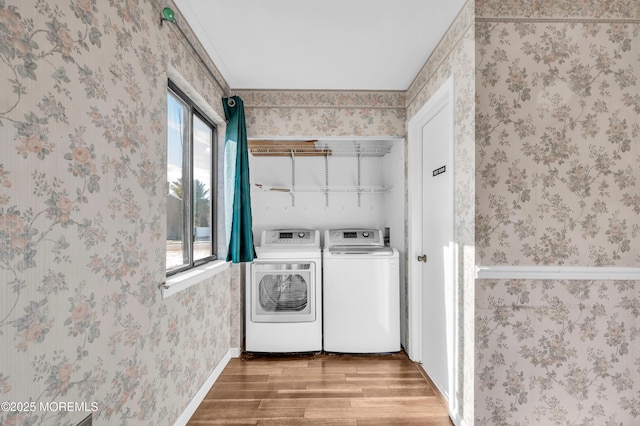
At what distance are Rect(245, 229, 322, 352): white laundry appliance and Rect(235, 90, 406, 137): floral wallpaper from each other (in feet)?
3.78

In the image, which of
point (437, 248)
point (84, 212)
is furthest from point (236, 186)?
point (437, 248)

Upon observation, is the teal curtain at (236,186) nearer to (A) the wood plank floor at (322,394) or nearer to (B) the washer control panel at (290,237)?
(B) the washer control panel at (290,237)

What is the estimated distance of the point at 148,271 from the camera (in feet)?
4.77

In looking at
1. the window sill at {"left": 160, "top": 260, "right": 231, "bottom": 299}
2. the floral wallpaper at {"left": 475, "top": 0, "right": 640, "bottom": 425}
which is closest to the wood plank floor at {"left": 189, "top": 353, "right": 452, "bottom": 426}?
the floral wallpaper at {"left": 475, "top": 0, "right": 640, "bottom": 425}

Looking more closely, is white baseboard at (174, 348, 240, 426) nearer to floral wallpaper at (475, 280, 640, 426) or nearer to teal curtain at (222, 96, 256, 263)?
teal curtain at (222, 96, 256, 263)

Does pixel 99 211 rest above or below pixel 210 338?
above

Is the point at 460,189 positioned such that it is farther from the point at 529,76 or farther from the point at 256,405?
the point at 256,405

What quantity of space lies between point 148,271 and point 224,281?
1289mm

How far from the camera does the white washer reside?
2828mm

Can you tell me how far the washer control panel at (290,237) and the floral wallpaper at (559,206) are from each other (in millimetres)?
1830

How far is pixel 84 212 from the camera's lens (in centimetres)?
105

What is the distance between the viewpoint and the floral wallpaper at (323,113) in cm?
288

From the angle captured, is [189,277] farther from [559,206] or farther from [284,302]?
[559,206]

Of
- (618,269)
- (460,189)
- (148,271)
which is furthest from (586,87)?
(148,271)
